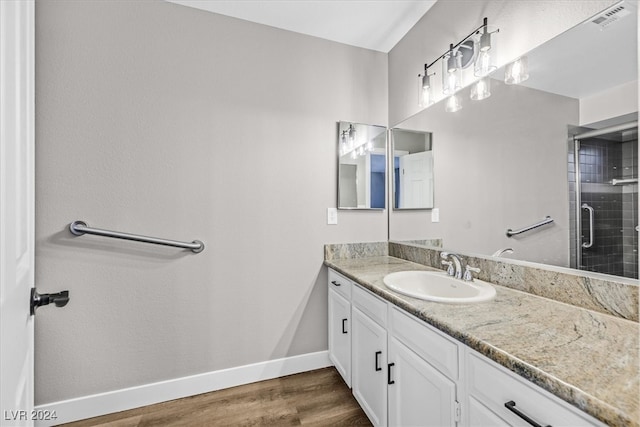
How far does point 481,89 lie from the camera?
143cm

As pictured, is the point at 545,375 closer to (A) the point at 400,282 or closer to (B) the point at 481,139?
(A) the point at 400,282

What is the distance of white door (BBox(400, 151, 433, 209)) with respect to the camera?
6.06 ft

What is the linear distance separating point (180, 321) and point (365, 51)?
2.35m

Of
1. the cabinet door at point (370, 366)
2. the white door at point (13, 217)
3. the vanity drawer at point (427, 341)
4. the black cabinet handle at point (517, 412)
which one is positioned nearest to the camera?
the white door at point (13, 217)

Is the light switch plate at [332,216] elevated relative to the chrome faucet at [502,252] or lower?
elevated

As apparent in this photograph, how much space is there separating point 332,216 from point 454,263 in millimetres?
887

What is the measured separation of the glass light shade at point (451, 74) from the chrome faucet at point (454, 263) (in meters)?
0.97

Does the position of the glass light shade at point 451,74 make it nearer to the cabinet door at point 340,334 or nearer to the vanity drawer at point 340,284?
the vanity drawer at point 340,284

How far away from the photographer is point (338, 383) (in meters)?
1.81

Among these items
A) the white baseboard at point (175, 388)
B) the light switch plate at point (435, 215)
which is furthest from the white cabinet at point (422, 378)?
the light switch plate at point (435, 215)

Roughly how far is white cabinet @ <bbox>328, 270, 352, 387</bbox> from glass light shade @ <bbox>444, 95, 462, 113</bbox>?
122cm

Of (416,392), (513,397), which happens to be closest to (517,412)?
(513,397)

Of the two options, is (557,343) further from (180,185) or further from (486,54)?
(180,185)

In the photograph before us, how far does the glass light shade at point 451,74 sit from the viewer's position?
1562 millimetres
